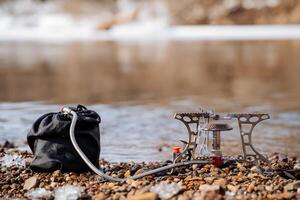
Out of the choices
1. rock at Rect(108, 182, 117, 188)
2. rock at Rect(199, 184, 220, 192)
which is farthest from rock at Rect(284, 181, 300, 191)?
rock at Rect(108, 182, 117, 188)

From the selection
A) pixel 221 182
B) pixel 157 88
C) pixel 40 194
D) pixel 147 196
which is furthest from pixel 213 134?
pixel 157 88

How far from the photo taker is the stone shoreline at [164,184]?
3.53 metres

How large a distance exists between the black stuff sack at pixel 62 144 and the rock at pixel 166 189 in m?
0.69

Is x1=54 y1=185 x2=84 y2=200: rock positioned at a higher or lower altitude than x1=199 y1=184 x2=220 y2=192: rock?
lower

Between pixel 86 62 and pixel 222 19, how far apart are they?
17236 mm

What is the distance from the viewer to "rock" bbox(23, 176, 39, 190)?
390cm

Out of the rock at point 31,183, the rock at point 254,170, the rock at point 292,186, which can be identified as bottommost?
the rock at point 31,183

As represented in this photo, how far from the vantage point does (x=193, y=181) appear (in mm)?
3814

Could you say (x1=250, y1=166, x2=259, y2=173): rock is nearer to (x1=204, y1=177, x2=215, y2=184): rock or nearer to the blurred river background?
(x1=204, y1=177, x2=215, y2=184): rock

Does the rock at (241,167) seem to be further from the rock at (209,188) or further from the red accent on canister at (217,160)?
the rock at (209,188)

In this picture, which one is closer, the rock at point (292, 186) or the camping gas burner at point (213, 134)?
the rock at point (292, 186)

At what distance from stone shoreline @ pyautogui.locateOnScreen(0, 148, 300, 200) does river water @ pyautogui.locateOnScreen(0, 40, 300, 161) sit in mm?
1064

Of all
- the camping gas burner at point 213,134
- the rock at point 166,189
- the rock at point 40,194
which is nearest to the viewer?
the rock at point 166,189

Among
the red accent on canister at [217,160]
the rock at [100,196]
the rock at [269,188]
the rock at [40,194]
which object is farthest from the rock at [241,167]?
the rock at [40,194]
